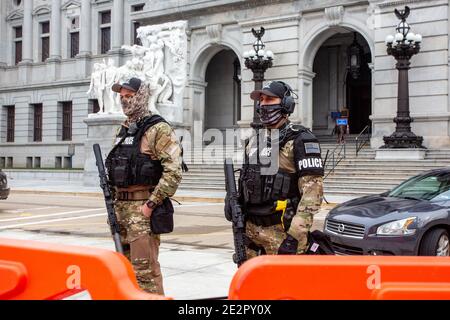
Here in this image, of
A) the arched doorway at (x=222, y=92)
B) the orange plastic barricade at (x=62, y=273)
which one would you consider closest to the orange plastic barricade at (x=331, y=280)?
the orange plastic barricade at (x=62, y=273)

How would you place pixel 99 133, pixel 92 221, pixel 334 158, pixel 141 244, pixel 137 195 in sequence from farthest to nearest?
1. pixel 99 133
2. pixel 334 158
3. pixel 92 221
4. pixel 137 195
5. pixel 141 244

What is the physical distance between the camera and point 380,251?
22.4 feet

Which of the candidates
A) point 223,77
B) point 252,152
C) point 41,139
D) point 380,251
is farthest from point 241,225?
point 41,139

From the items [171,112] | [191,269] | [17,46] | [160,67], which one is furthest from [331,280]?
[17,46]

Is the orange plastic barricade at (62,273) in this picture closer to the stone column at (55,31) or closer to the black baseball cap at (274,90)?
the black baseball cap at (274,90)

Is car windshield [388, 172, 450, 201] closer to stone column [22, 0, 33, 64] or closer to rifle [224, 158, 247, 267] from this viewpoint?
rifle [224, 158, 247, 267]

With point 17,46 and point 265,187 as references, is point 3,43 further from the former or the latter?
point 265,187

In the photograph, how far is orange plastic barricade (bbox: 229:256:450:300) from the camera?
256cm

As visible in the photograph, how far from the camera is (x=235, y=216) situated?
381cm

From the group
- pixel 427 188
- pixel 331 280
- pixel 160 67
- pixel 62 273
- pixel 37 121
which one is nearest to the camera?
pixel 331 280

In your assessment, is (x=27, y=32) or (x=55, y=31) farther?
(x=27, y=32)

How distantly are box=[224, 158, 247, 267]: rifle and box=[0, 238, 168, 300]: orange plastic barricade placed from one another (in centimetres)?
104

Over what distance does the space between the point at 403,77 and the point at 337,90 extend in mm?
9357
